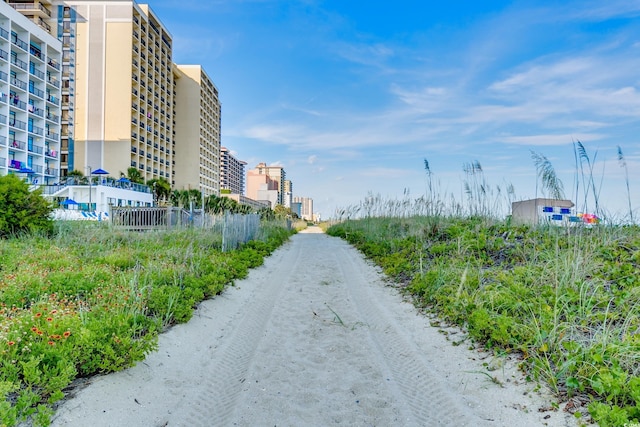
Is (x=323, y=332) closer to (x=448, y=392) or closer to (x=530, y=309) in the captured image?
(x=448, y=392)

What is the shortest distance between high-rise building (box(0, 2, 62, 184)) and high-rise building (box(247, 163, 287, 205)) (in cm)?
8771

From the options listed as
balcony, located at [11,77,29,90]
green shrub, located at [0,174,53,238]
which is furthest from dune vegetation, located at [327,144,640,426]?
balcony, located at [11,77,29,90]

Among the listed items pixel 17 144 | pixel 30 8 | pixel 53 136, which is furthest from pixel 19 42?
pixel 17 144

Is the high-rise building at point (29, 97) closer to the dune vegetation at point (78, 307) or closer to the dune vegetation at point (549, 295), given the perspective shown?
the dune vegetation at point (78, 307)

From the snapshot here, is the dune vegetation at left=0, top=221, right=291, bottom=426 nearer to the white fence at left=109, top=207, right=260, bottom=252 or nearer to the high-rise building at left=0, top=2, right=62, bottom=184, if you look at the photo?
the white fence at left=109, top=207, right=260, bottom=252

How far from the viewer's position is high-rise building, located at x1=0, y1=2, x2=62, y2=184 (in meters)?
38.9

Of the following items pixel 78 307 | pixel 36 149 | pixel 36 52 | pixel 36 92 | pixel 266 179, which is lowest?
pixel 78 307

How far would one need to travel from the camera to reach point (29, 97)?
43.2 m

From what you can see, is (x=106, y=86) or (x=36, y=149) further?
(x=106, y=86)

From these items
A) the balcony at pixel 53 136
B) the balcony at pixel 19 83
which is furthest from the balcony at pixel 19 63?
the balcony at pixel 53 136

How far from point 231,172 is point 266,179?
1413cm

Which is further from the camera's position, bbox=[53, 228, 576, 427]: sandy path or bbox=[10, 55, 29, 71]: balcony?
bbox=[10, 55, 29, 71]: balcony

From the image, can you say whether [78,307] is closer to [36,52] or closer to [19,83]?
[19,83]

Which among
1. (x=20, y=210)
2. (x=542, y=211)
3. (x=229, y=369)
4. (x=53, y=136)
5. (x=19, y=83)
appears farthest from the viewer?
(x=53, y=136)
